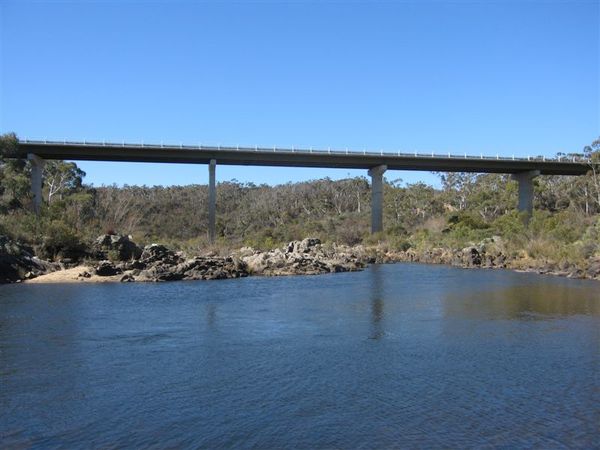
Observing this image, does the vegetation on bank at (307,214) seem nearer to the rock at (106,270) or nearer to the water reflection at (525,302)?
the rock at (106,270)

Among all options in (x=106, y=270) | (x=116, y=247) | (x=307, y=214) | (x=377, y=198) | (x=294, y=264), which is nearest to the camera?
(x=106, y=270)

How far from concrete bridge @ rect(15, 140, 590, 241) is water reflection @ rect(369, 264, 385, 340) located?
33634mm

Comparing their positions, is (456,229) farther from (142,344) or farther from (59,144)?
(142,344)

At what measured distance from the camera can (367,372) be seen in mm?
11453

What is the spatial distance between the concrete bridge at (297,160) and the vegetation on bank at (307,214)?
3.18 m

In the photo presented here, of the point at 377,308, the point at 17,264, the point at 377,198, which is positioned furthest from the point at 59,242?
the point at 377,198

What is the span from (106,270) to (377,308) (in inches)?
663

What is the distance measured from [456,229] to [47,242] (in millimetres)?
41374

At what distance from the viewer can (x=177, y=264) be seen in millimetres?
33094

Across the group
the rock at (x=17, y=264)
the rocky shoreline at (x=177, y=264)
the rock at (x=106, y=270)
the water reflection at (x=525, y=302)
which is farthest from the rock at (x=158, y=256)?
the water reflection at (x=525, y=302)

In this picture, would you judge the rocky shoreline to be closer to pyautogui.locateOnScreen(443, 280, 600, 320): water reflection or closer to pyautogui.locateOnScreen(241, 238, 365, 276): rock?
pyautogui.locateOnScreen(241, 238, 365, 276): rock

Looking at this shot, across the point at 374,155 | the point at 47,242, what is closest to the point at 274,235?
the point at 374,155

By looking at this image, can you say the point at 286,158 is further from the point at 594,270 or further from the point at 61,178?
the point at 594,270

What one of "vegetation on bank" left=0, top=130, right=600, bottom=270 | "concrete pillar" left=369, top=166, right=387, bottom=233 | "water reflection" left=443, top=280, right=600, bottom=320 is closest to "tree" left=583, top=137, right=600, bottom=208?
"vegetation on bank" left=0, top=130, right=600, bottom=270
